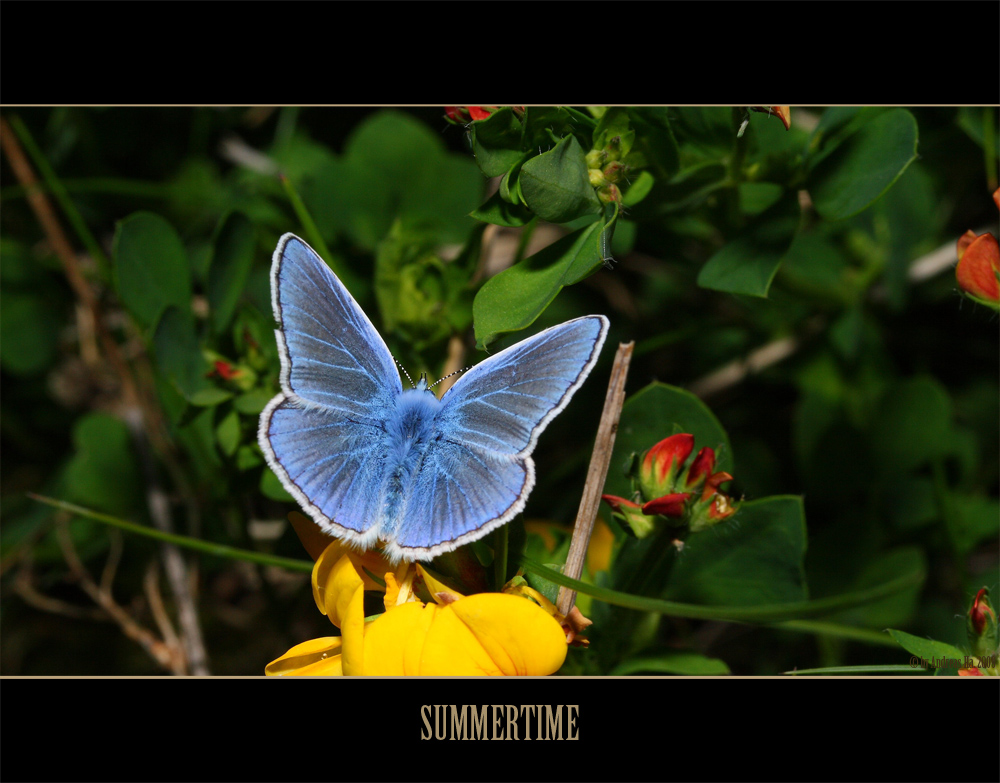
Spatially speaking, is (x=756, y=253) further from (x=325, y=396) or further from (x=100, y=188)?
(x=100, y=188)

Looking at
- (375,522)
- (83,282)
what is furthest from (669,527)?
(83,282)

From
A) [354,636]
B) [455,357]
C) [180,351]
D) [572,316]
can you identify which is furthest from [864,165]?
[180,351]

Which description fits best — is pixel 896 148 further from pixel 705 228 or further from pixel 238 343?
pixel 238 343

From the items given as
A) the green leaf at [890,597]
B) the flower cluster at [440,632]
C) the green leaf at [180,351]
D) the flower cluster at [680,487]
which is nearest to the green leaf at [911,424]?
the green leaf at [890,597]

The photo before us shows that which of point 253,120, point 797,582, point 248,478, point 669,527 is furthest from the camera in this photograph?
point 253,120

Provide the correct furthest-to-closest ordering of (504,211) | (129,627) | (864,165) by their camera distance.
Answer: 1. (129,627)
2. (864,165)
3. (504,211)

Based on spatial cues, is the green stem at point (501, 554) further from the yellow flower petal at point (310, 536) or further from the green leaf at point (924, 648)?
the green leaf at point (924, 648)
